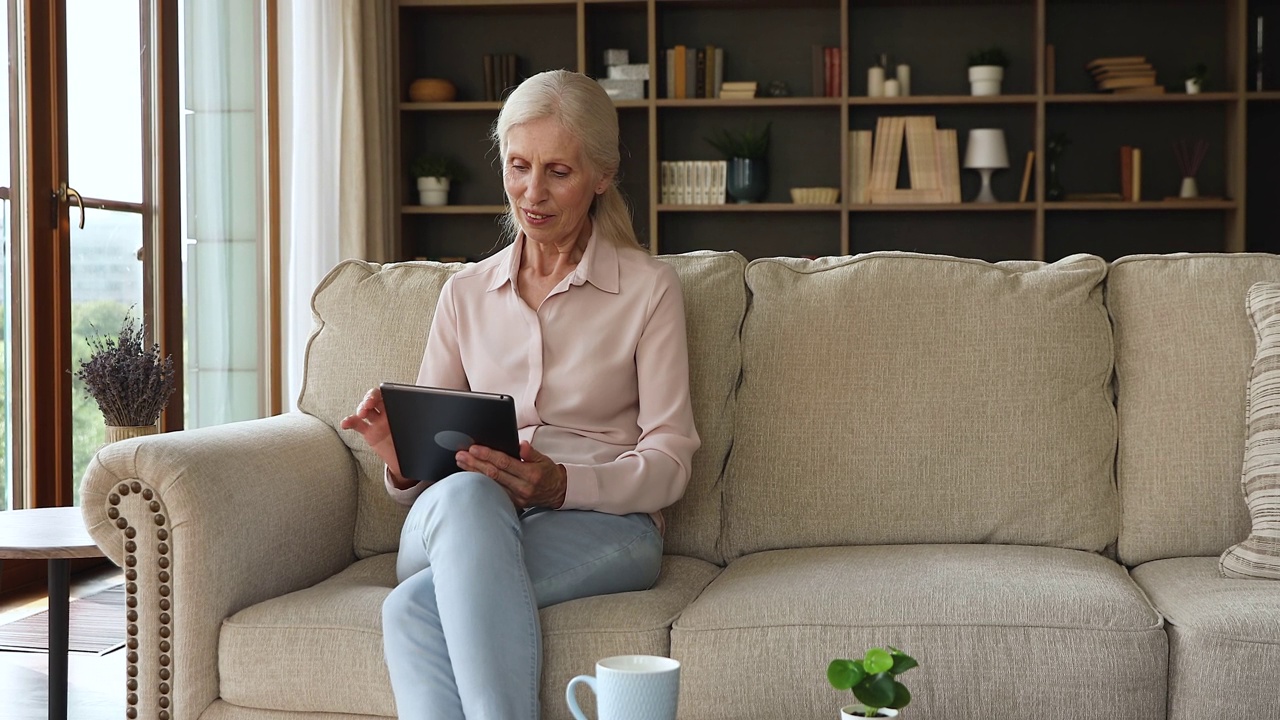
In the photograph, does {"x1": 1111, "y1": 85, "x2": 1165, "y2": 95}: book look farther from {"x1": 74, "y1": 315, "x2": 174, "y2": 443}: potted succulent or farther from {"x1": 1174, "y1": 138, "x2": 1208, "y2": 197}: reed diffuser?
{"x1": 74, "y1": 315, "x2": 174, "y2": 443}: potted succulent

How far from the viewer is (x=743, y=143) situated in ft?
16.9

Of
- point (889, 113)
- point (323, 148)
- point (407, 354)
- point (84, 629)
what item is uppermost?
point (889, 113)

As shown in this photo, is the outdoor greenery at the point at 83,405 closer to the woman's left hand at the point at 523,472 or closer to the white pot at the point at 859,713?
the woman's left hand at the point at 523,472

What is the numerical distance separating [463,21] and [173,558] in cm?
405

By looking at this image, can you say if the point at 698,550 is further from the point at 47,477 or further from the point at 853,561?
the point at 47,477

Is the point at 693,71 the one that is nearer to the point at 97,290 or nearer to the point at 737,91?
the point at 737,91

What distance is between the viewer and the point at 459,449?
176cm

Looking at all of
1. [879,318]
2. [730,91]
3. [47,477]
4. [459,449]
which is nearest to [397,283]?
[459,449]

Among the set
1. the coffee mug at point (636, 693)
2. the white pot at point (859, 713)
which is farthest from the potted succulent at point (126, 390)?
the white pot at point (859, 713)

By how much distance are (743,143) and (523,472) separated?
358 cm

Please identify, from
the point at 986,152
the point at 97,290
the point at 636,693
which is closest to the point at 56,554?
the point at 636,693

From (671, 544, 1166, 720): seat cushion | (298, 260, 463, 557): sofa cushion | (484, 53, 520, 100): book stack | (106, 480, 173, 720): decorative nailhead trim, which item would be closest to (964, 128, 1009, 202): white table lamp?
(484, 53, 520, 100): book stack

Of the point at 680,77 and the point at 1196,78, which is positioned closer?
the point at 1196,78

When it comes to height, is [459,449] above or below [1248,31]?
below
